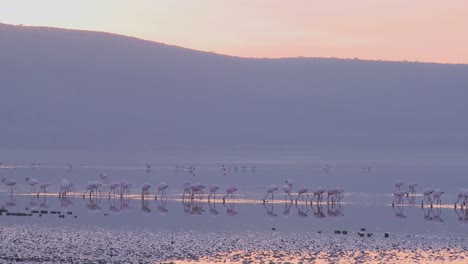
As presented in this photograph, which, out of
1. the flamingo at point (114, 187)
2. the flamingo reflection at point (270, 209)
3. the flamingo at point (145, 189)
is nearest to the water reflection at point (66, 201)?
the flamingo at point (114, 187)

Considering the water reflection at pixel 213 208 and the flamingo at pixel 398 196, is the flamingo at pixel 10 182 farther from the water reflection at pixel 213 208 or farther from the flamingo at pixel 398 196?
the flamingo at pixel 398 196

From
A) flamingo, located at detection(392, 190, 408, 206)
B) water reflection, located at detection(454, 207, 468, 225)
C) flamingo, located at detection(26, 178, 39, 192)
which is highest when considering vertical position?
flamingo, located at detection(26, 178, 39, 192)

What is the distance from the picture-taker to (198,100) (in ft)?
418

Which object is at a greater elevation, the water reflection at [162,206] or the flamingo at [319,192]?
the flamingo at [319,192]

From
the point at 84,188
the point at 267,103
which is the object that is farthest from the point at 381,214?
the point at 267,103

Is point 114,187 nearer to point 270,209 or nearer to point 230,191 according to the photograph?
point 230,191

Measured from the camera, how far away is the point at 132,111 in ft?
399

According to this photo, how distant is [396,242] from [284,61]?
12768cm

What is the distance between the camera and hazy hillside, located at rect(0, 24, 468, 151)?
11150 centimetres

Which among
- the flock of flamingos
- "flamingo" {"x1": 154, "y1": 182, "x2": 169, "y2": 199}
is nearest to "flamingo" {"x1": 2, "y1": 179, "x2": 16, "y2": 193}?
the flock of flamingos

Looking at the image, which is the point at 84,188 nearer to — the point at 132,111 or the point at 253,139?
the point at 253,139

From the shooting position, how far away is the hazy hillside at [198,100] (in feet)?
366

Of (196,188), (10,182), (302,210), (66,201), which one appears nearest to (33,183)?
(10,182)

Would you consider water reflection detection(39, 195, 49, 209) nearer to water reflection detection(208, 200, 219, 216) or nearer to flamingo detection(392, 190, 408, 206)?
water reflection detection(208, 200, 219, 216)
